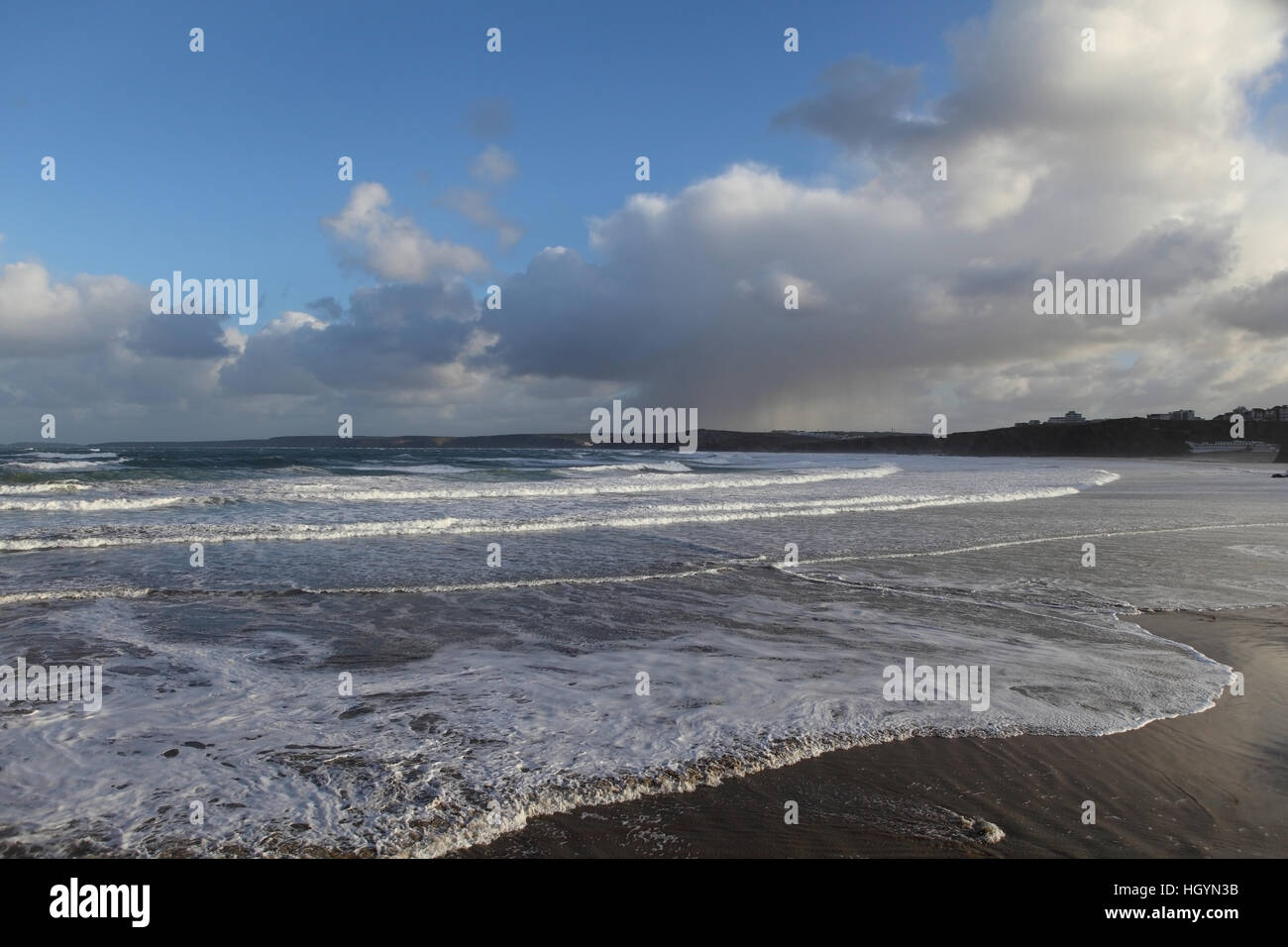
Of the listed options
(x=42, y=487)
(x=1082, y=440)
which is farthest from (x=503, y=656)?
(x=1082, y=440)

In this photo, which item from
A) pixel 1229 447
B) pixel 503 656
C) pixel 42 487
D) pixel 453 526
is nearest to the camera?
pixel 503 656

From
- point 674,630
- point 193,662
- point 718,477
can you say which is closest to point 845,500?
point 718,477

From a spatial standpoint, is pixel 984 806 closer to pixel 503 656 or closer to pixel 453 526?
pixel 503 656

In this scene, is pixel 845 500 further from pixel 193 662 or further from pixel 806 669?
pixel 193 662

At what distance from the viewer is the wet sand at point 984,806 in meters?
3.65

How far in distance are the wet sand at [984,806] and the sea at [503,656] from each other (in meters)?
0.22

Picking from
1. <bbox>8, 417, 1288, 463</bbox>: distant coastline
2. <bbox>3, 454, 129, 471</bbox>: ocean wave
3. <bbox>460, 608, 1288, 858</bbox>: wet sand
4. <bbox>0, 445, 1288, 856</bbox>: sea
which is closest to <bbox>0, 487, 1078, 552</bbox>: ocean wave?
<bbox>0, 445, 1288, 856</bbox>: sea

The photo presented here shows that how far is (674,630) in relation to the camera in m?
8.34

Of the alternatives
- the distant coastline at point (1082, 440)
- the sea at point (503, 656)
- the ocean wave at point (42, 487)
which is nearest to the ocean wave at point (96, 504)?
the sea at point (503, 656)

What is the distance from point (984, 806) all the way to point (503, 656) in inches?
178

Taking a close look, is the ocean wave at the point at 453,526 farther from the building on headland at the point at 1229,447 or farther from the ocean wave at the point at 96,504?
the building on headland at the point at 1229,447

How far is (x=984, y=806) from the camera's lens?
407 cm
